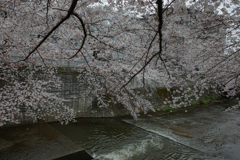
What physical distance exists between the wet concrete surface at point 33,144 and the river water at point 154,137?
42.1 inches

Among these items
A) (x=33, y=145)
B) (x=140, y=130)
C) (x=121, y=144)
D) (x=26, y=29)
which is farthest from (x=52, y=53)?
(x=140, y=130)

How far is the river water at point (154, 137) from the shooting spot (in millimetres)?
5508

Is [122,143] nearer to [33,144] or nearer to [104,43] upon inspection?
[33,144]

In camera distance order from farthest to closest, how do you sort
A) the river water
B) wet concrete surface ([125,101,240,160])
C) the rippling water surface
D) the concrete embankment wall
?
the concrete embankment wall, wet concrete surface ([125,101,240,160]), the river water, the rippling water surface

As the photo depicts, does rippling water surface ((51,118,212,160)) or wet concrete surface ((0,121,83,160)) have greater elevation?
wet concrete surface ((0,121,83,160))

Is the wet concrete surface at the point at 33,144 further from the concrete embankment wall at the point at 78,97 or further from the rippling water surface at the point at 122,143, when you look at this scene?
the concrete embankment wall at the point at 78,97

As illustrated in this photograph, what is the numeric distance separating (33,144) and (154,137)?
4.99 meters

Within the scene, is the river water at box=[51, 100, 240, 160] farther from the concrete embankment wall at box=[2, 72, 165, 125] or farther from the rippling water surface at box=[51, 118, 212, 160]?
the concrete embankment wall at box=[2, 72, 165, 125]

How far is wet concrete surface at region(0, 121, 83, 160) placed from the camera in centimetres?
414

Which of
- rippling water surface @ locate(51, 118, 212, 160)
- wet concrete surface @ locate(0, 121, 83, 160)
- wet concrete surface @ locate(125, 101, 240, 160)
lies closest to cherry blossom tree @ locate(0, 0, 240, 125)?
wet concrete surface @ locate(0, 121, 83, 160)

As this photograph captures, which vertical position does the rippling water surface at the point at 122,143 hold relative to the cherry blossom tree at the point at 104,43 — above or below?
below

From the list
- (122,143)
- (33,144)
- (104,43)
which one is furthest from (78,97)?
(104,43)

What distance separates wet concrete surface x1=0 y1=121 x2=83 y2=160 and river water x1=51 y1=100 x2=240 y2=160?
107 centimetres

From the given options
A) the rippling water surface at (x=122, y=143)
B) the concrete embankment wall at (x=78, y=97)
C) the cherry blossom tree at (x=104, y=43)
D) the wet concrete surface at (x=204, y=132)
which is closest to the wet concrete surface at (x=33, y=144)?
the cherry blossom tree at (x=104, y=43)
